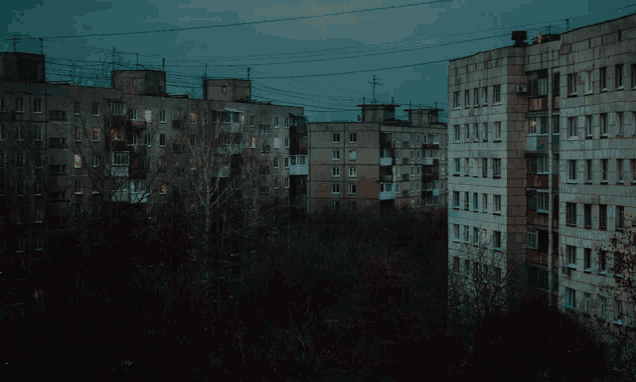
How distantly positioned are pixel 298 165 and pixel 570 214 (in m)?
35.3

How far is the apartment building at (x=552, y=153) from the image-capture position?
1088 inches

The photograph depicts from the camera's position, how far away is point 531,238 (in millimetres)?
34281

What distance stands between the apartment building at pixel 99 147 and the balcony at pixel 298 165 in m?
5.27

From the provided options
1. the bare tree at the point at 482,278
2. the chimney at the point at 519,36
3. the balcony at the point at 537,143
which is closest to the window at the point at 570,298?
the bare tree at the point at 482,278

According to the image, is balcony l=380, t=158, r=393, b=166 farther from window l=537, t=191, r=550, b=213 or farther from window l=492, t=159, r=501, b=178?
window l=537, t=191, r=550, b=213

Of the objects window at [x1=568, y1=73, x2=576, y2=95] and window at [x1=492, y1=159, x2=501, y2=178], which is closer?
window at [x1=568, y1=73, x2=576, y2=95]

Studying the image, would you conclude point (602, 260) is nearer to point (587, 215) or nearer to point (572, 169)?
point (587, 215)

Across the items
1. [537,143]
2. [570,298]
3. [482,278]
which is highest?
[537,143]

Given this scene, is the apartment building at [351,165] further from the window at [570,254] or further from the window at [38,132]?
the window at [570,254]

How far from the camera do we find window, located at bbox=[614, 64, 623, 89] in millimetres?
27438

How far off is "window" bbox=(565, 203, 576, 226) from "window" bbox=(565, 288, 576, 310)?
306 cm

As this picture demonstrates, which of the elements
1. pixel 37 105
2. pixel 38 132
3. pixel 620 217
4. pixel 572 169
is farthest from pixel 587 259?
pixel 37 105

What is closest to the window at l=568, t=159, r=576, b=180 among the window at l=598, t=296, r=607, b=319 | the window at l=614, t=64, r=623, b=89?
the window at l=614, t=64, r=623, b=89

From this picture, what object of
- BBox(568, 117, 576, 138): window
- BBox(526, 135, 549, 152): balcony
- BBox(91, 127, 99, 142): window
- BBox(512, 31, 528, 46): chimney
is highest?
BBox(512, 31, 528, 46): chimney
